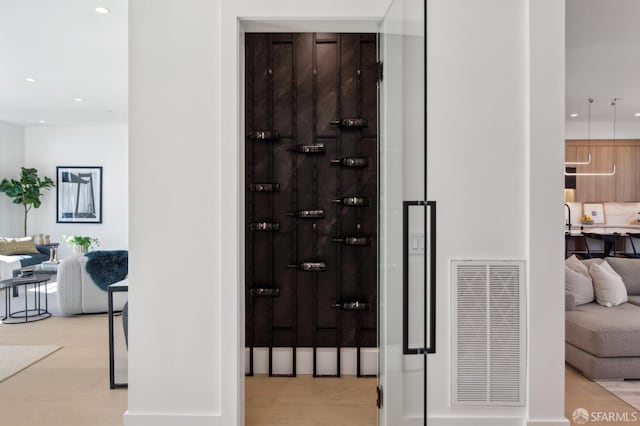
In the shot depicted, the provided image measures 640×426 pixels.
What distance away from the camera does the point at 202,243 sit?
2.51 metres

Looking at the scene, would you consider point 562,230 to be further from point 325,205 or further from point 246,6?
point 246,6

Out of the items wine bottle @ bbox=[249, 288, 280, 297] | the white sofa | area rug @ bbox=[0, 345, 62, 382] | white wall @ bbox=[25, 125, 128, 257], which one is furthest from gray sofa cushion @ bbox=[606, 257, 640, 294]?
white wall @ bbox=[25, 125, 128, 257]

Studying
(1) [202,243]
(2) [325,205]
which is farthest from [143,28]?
(2) [325,205]

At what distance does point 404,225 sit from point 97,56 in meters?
4.62

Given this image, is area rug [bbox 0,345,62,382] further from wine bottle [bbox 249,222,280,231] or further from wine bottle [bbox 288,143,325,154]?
wine bottle [bbox 288,143,325,154]

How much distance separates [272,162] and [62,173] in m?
7.60

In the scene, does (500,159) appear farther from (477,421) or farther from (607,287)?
(607,287)

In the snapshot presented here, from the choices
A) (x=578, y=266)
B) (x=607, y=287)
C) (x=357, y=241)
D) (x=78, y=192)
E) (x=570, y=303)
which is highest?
(x=78, y=192)

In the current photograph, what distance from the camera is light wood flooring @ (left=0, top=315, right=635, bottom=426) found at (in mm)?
2793

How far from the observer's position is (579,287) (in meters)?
4.04

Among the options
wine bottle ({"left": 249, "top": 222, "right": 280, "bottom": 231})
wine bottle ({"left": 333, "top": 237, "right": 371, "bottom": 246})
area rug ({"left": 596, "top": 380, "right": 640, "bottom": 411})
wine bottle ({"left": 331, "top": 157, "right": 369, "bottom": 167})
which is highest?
wine bottle ({"left": 331, "top": 157, "right": 369, "bottom": 167})

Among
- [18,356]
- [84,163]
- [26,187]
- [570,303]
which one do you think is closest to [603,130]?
[570,303]

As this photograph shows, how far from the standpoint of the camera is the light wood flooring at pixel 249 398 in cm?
279

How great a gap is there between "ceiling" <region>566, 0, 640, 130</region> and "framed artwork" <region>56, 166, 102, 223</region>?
875 cm
